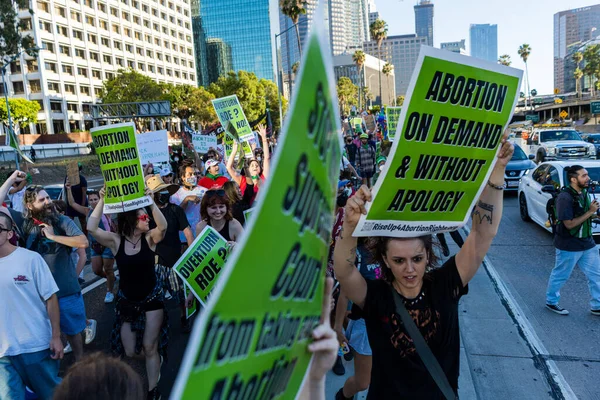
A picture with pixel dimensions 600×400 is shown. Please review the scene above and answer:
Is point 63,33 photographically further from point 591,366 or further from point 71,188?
point 591,366

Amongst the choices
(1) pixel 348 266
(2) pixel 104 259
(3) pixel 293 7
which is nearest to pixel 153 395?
(1) pixel 348 266

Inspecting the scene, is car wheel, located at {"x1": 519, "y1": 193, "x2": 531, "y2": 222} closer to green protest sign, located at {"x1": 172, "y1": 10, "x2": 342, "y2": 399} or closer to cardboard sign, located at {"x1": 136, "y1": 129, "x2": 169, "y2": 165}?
cardboard sign, located at {"x1": 136, "y1": 129, "x2": 169, "y2": 165}

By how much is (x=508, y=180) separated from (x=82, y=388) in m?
14.6

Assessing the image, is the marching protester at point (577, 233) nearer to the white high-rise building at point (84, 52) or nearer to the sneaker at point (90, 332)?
the sneaker at point (90, 332)

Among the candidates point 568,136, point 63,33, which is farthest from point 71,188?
point 63,33

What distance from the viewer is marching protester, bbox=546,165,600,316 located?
529 centimetres

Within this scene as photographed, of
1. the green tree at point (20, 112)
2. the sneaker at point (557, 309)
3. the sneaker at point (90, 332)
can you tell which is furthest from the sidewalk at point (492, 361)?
the green tree at point (20, 112)

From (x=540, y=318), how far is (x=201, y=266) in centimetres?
404

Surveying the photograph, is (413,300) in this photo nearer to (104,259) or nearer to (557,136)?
(104,259)

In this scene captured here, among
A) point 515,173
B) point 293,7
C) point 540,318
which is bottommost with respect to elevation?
point 540,318

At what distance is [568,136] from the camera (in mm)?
22656

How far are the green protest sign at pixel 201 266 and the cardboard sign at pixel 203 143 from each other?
8283 millimetres

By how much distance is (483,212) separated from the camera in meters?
2.40

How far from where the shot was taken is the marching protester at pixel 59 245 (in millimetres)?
4156
